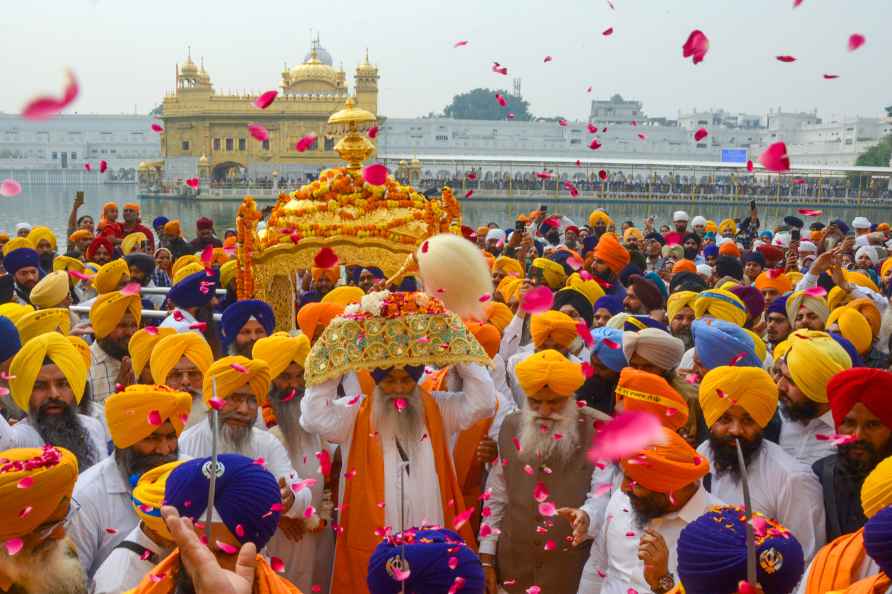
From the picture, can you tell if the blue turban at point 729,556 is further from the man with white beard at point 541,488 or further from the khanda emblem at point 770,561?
the man with white beard at point 541,488

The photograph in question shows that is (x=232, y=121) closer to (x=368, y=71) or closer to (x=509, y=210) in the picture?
(x=368, y=71)

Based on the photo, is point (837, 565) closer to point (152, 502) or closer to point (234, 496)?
point (234, 496)

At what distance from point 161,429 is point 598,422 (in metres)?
1.68

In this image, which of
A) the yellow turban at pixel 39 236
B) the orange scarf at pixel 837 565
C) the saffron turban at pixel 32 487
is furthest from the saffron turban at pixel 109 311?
the yellow turban at pixel 39 236

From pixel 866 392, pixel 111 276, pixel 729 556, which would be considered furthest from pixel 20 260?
pixel 729 556

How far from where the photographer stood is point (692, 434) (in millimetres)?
4074

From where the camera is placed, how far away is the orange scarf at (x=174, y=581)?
83.9 inches

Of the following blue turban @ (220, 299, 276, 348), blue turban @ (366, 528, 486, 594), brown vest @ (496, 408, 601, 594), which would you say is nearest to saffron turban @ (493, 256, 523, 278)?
blue turban @ (220, 299, 276, 348)

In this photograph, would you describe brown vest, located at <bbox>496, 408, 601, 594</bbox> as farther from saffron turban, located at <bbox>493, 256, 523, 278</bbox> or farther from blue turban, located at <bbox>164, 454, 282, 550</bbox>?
saffron turban, located at <bbox>493, 256, 523, 278</bbox>

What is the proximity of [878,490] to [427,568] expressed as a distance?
1.25 meters

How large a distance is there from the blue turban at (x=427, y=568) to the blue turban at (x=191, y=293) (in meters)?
3.73

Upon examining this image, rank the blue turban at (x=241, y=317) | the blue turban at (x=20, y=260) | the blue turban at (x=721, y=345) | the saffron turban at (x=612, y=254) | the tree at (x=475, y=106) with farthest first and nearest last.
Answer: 1. the tree at (x=475, y=106)
2. the saffron turban at (x=612, y=254)
3. the blue turban at (x=20, y=260)
4. the blue turban at (x=241, y=317)
5. the blue turban at (x=721, y=345)

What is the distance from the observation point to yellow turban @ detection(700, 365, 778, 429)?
3.46 meters

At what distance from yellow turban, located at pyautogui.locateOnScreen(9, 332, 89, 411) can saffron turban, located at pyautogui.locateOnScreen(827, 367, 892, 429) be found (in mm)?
2867
